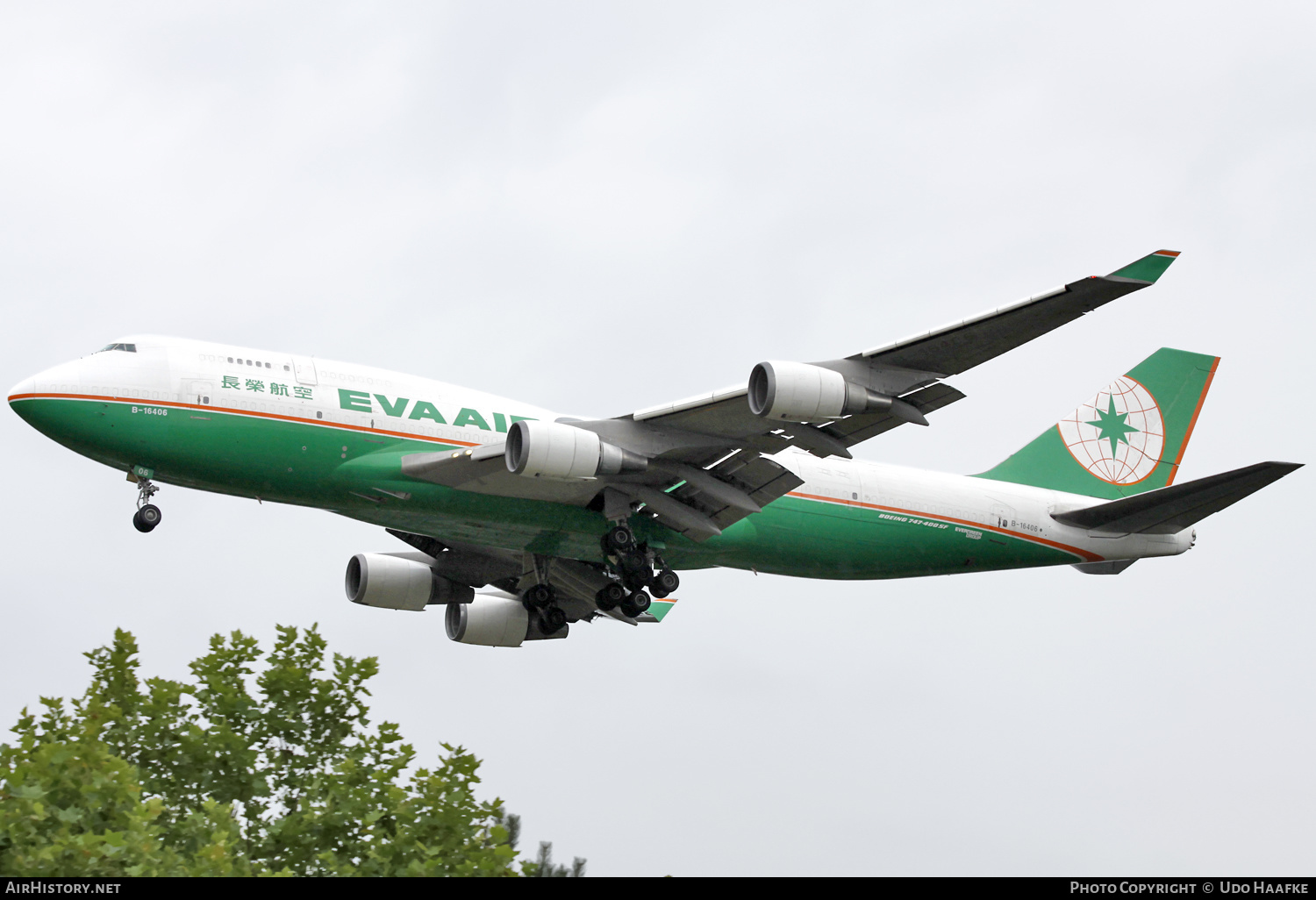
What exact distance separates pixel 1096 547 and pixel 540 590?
14.4 metres

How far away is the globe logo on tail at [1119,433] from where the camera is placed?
4084cm

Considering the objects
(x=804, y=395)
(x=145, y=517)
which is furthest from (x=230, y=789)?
(x=804, y=395)

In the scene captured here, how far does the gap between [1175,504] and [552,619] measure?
15980 millimetres

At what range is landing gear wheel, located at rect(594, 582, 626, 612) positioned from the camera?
34156mm

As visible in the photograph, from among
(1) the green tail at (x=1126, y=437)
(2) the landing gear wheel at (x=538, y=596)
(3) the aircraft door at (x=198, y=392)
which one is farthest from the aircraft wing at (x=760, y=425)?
(1) the green tail at (x=1126, y=437)

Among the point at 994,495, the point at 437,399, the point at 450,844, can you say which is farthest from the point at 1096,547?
the point at 450,844

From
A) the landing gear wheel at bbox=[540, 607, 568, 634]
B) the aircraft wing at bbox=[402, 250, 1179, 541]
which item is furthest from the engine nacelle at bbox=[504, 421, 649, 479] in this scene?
the landing gear wheel at bbox=[540, 607, 568, 634]

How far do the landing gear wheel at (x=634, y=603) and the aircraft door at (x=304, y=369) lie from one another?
28.4 feet

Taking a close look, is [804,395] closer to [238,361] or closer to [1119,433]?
[238,361]

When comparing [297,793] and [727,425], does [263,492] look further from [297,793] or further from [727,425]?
[727,425]

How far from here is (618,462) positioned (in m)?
30.6

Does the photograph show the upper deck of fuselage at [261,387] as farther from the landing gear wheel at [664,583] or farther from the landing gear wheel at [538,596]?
the landing gear wheel at [538,596]

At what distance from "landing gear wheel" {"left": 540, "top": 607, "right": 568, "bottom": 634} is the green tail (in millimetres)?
11864

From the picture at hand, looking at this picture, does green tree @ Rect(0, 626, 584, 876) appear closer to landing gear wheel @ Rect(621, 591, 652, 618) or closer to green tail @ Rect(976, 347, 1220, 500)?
landing gear wheel @ Rect(621, 591, 652, 618)
